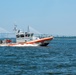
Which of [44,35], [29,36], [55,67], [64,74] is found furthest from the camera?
[44,35]

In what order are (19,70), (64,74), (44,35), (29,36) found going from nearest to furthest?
(64,74) → (19,70) → (29,36) → (44,35)

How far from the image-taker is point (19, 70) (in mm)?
53219

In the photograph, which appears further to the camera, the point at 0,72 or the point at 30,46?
the point at 30,46

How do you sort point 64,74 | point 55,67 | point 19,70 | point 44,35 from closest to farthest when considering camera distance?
Answer: point 64,74 → point 19,70 → point 55,67 → point 44,35

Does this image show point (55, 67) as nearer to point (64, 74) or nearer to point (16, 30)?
point (64, 74)

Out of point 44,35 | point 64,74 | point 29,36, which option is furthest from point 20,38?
point 64,74

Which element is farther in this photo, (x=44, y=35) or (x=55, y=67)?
(x=44, y=35)

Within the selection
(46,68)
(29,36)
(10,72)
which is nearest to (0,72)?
(10,72)

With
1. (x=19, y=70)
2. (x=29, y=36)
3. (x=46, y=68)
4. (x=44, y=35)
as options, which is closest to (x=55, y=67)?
(x=46, y=68)

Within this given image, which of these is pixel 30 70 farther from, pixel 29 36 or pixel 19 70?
pixel 29 36

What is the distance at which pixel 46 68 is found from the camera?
55312 millimetres

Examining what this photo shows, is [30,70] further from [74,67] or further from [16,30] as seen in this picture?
[16,30]

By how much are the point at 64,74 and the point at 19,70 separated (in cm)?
646

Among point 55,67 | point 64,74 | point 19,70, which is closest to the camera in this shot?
point 64,74
